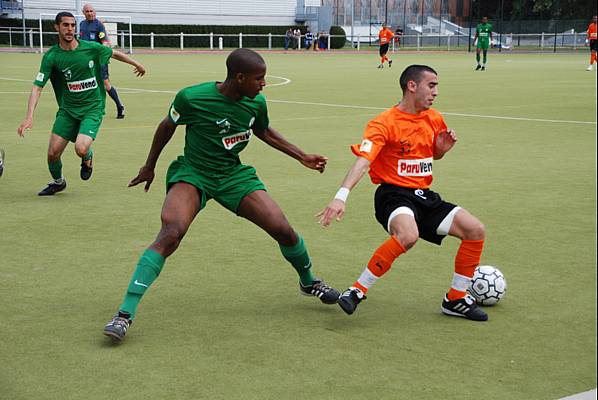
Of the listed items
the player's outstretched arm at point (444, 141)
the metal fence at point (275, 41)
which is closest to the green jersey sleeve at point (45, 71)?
the player's outstretched arm at point (444, 141)

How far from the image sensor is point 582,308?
6164 millimetres

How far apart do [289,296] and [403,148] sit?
1324 mm

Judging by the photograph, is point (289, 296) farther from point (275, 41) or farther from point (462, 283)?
point (275, 41)

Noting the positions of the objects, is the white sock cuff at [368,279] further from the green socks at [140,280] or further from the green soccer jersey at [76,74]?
the green soccer jersey at [76,74]

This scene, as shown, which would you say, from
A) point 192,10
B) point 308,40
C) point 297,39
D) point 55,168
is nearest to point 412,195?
point 55,168

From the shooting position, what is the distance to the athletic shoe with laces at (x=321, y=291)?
623 cm

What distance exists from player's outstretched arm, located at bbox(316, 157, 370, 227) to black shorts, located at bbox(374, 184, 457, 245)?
333mm

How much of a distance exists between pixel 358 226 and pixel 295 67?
103 ft

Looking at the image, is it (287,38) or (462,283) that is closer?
(462,283)

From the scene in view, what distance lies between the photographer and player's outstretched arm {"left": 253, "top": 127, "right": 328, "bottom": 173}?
623cm

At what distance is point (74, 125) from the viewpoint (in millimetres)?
10703

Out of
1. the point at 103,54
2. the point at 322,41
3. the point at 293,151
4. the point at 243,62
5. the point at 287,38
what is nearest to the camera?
the point at 243,62

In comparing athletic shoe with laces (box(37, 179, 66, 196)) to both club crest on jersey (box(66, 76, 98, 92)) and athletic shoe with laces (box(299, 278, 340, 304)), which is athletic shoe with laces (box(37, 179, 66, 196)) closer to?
club crest on jersey (box(66, 76, 98, 92))

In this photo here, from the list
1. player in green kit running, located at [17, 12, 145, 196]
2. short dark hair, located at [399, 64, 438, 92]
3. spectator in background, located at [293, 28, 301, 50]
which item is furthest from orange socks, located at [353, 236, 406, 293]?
spectator in background, located at [293, 28, 301, 50]
